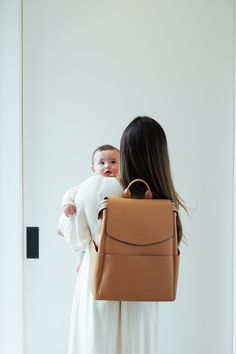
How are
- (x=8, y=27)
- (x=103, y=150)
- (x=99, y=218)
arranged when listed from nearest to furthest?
1. (x=99, y=218)
2. (x=103, y=150)
3. (x=8, y=27)

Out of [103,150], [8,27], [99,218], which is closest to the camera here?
[99,218]

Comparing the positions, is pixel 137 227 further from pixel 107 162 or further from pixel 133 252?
pixel 107 162

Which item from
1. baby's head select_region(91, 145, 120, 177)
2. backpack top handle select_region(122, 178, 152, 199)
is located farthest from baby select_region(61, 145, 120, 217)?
backpack top handle select_region(122, 178, 152, 199)

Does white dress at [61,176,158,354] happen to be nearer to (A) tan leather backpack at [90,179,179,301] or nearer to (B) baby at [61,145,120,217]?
(A) tan leather backpack at [90,179,179,301]

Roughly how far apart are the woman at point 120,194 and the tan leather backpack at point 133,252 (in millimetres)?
88

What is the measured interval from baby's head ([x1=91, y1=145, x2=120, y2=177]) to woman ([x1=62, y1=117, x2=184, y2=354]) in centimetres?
22

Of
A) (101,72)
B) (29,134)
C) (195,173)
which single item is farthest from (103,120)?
(195,173)

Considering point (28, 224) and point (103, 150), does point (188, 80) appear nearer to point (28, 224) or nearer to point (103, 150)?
point (103, 150)

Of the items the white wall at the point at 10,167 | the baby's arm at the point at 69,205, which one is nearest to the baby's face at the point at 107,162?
the baby's arm at the point at 69,205

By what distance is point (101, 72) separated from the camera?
1876 millimetres

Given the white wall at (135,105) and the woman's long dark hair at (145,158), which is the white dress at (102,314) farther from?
the white wall at (135,105)

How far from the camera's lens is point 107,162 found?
156 centimetres

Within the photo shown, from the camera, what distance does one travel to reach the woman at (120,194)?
4.24ft

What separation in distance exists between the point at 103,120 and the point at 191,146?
0.39 meters
